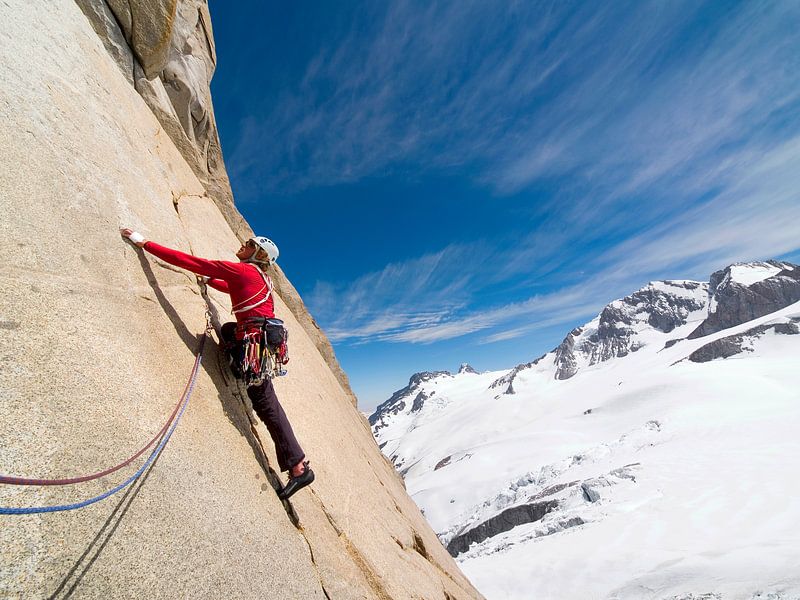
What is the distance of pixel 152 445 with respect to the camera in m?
3.82

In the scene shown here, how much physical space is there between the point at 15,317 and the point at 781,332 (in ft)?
569

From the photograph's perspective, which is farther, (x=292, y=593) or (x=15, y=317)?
(x=292, y=593)

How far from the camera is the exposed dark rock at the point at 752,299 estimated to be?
163625mm

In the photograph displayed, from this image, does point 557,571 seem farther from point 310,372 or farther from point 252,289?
point 252,289

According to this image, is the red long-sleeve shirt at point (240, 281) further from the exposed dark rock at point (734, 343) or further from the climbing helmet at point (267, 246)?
the exposed dark rock at point (734, 343)

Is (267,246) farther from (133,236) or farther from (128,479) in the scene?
(128,479)

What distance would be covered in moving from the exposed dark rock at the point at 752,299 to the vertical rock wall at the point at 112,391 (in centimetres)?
22109

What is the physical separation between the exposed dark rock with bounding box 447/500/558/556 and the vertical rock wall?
4661 cm

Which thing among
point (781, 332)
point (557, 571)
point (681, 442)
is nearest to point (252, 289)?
point (557, 571)

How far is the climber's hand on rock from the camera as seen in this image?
4.95m

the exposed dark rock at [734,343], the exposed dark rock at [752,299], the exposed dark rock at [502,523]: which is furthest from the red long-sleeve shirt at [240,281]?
the exposed dark rock at [752,299]

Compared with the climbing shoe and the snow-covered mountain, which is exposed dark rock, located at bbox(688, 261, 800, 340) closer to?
the snow-covered mountain

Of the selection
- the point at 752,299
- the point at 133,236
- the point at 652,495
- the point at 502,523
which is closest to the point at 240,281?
the point at 133,236

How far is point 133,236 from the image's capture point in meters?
4.95
